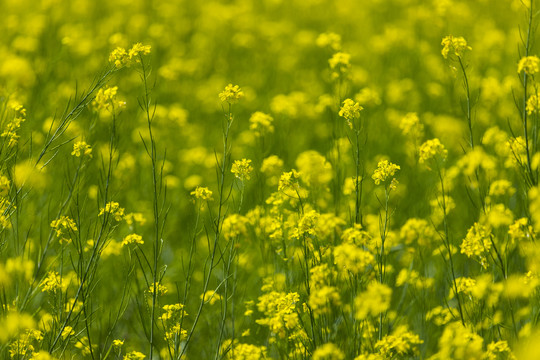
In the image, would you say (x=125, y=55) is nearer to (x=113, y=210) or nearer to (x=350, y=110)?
(x=113, y=210)

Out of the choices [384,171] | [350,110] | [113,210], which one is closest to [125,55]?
[113,210]

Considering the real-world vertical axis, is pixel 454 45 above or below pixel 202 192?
above

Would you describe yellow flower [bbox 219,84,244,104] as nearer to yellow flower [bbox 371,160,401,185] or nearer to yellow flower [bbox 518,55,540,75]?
yellow flower [bbox 371,160,401,185]

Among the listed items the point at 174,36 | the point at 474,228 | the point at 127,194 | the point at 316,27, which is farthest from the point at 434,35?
the point at 474,228

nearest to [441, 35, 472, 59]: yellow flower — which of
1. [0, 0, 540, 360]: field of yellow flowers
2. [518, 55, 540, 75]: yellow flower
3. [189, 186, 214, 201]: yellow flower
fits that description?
[0, 0, 540, 360]: field of yellow flowers

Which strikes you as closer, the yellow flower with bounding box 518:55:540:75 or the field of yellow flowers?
the field of yellow flowers

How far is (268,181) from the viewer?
427 centimetres

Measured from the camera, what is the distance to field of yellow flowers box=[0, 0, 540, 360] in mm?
2482

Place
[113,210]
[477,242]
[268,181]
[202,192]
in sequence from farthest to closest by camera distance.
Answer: [268,181] < [202,192] < [477,242] < [113,210]

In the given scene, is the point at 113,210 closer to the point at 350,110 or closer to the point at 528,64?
the point at 350,110

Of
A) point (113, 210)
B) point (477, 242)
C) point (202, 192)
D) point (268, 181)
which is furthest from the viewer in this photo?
point (268, 181)

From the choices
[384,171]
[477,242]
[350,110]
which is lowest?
[477,242]

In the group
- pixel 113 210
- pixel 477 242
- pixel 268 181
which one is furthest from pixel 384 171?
pixel 268 181

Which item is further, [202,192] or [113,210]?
[202,192]
